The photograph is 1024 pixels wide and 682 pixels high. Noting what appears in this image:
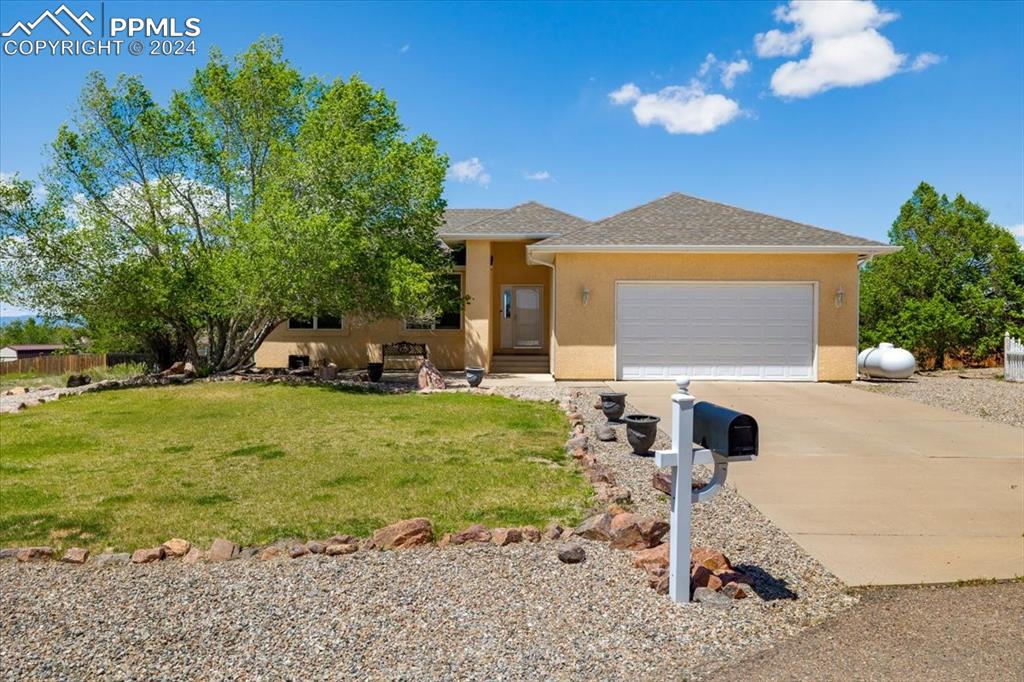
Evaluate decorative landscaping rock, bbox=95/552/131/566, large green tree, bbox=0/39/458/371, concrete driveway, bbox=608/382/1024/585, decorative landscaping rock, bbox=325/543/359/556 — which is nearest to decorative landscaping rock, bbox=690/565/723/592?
concrete driveway, bbox=608/382/1024/585

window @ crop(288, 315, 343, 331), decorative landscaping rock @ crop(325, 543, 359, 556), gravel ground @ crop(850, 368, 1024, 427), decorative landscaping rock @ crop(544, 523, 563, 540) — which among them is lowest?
decorative landscaping rock @ crop(325, 543, 359, 556)

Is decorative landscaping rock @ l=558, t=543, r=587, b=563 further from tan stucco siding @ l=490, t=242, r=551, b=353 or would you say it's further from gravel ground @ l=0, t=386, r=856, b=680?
tan stucco siding @ l=490, t=242, r=551, b=353

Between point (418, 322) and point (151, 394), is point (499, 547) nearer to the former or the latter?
point (151, 394)

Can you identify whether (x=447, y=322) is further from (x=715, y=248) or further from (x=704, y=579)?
(x=704, y=579)

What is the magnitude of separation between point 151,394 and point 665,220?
39.6 feet

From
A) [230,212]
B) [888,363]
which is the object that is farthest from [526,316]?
[888,363]

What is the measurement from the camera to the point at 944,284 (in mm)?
19672

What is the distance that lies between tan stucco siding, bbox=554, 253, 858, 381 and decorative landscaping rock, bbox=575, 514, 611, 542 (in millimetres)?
10138

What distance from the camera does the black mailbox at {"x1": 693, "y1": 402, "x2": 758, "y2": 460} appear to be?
338 cm

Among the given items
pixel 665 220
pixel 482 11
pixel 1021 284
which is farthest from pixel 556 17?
pixel 1021 284

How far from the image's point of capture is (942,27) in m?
11.3

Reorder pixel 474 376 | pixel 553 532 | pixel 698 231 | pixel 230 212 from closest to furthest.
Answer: pixel 553 532 < pixel 474 376 < pixel 698 231 < pixel 230 212

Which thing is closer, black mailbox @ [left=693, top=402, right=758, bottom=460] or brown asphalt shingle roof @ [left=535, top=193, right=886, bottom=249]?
black mailbox @ [left=693, top=402, right=758, bottom=460]

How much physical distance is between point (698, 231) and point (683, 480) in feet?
40.0
